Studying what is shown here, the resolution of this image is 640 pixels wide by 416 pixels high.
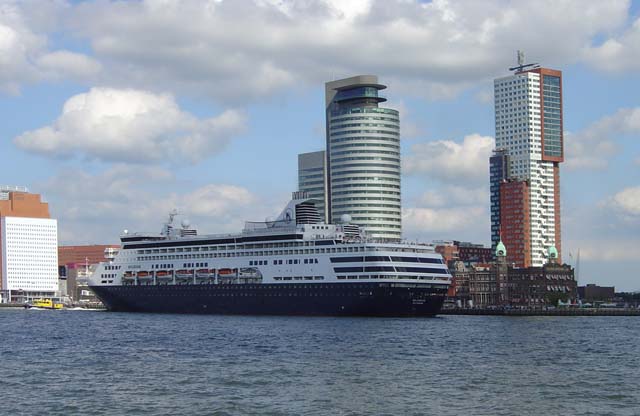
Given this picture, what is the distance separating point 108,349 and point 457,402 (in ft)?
138

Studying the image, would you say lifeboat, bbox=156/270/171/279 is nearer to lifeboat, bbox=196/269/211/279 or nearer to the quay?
lifeboat, bbox=196/269/211/279

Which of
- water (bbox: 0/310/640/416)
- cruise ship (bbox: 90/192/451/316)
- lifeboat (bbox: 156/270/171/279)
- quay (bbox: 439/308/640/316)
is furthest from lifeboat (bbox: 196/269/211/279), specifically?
quay (bbox: 439/308/640/316)

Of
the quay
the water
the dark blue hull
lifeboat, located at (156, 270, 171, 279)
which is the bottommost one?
the quay

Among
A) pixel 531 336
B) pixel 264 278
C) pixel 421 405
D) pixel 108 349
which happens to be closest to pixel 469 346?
pixel 531 336

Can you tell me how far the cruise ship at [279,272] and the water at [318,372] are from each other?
25.1 metres

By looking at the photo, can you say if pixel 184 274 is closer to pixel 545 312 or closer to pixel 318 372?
pixel 545 312

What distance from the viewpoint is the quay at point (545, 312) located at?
187 m

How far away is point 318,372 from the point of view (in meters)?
69.1

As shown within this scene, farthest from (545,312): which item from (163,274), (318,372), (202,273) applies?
(318,372)

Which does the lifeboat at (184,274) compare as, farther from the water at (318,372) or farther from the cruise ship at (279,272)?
the water at (318,372)

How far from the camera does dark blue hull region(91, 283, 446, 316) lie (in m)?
138

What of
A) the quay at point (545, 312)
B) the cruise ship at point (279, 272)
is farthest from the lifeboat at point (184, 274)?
the quay at point (545, 312)

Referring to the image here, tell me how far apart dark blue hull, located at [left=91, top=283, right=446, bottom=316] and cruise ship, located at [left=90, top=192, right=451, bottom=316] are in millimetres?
138

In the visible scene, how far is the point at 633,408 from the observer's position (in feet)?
178
